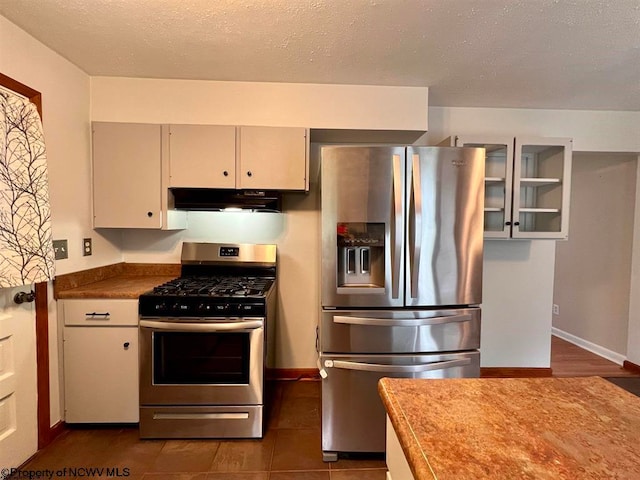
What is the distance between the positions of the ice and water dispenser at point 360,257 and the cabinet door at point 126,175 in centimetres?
137

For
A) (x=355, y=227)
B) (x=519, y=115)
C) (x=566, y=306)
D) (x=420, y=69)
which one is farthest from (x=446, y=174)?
(x=566, y=306)

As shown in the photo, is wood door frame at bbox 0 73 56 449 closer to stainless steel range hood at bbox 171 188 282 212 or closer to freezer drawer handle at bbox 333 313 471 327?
stainless steel range hood at bbox 171 188 282 212

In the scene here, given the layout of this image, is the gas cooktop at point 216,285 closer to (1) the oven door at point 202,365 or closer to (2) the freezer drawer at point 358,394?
(1) the oven door at point 202,365

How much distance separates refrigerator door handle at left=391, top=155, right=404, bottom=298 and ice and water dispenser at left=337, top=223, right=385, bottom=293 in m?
0.06

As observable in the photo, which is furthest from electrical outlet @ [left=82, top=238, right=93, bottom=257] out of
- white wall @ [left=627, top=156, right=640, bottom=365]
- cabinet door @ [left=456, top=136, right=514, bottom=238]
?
white wall @ [left=627, top=156, right=640, bottom=365]

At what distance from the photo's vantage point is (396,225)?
5.88 feet

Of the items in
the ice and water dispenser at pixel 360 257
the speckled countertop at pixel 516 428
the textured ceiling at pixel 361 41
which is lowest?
the speckled countertop at pixel 516 428

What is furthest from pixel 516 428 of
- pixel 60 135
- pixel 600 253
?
pixel 600 253

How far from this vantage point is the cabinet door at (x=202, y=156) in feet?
7.39

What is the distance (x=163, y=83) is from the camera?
228 cm

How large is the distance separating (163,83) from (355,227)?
1729mm

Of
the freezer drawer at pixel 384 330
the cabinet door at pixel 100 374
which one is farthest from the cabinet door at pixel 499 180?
the cabinet door at pixel 100 374

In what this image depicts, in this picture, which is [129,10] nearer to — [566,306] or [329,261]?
[329,261]

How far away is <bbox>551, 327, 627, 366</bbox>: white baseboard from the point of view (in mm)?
3198
